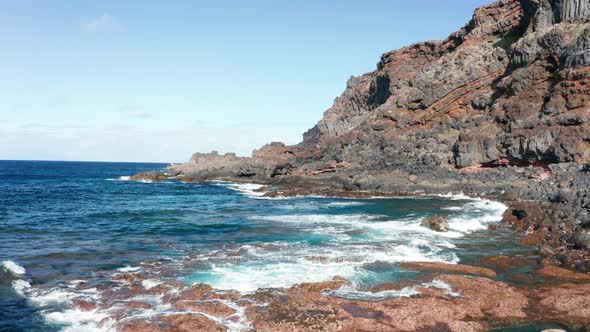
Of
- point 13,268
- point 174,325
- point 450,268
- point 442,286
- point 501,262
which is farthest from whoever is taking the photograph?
point 501,262

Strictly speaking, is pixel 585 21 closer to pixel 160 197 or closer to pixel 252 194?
pixel 252 194

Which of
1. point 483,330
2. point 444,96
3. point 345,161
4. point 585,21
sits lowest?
point 483,330

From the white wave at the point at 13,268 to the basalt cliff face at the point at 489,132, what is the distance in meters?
26.5

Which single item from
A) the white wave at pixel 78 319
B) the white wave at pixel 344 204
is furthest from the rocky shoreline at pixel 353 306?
the white wave at pixel 344 204

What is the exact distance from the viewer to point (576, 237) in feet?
80.4

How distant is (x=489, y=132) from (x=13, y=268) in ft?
176

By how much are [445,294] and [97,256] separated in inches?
699

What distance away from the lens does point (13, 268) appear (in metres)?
21.4

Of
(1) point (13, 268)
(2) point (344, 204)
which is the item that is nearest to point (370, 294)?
(1) point (13, 268)

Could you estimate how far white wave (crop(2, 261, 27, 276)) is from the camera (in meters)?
20.8

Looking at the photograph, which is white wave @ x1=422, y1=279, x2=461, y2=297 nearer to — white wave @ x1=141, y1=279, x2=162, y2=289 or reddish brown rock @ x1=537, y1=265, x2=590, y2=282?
reddish brown rock @ x1=537, y1=265, x2=590, y2=282

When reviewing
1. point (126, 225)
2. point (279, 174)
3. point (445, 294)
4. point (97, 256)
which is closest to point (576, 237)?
point (445, 294)

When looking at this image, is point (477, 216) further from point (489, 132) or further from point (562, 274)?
point (489, 132)

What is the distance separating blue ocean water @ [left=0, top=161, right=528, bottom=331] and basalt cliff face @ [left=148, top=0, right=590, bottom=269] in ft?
17.7
